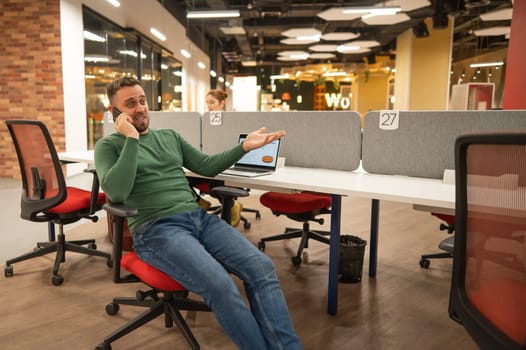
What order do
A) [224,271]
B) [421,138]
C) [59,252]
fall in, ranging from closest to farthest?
[224,271], [421,138], [59,252]

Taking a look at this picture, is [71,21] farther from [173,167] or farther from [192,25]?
[192,25]

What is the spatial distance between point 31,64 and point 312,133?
Answer: 5.03 meters

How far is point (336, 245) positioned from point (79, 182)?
14.9 ft

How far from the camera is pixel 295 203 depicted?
272 cm

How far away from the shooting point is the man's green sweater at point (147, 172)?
1671mm

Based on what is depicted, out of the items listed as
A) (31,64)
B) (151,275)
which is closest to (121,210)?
(151,275)

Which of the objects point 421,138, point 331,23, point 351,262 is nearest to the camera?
point 421,138

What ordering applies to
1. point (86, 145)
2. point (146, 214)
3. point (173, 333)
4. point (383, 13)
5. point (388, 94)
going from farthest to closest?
point (388, 94) < point (383, 13) < point (86, 145) < point (173, 333) < point (146, 214)

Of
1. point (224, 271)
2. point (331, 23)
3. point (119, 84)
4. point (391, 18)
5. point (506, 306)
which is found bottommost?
point (224, 271)

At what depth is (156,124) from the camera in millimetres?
3375

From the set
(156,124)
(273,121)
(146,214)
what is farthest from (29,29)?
(146,214)

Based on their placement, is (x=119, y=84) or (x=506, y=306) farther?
(x=119, y=84)

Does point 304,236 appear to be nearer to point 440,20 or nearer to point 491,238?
point 491,238

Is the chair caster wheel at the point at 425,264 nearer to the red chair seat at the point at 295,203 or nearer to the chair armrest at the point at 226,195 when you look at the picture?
the red chair seat at the point at 295,203
